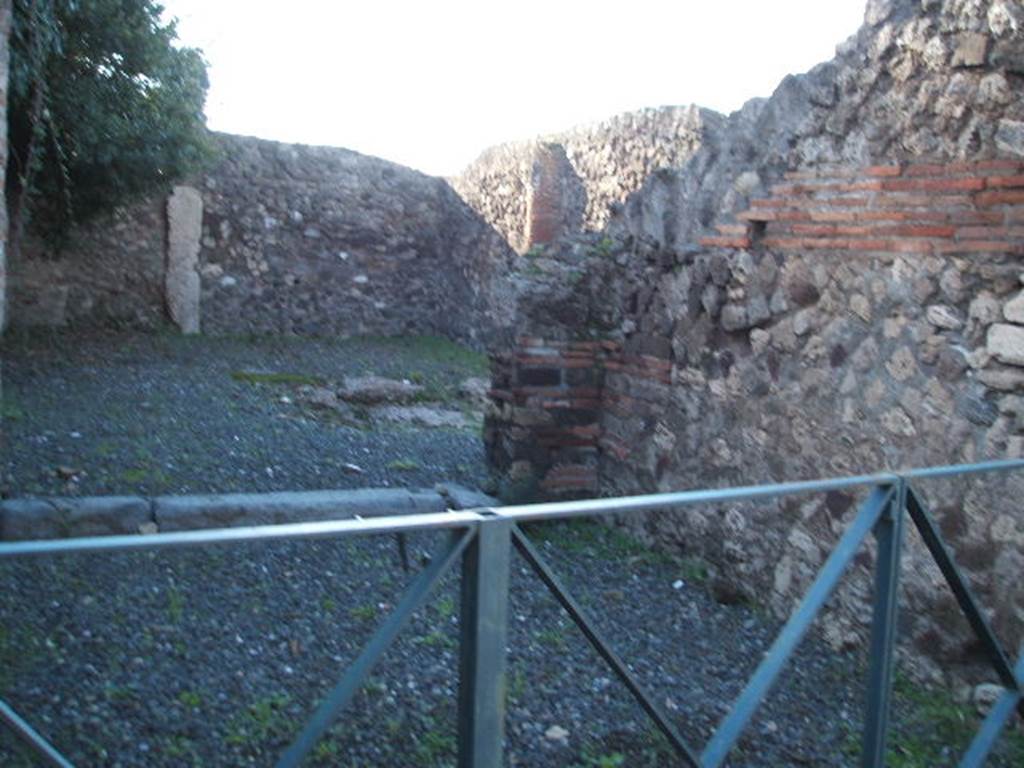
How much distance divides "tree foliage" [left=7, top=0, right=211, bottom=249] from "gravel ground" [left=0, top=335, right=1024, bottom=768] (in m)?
2.70

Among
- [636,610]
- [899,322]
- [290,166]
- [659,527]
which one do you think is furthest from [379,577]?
[290,166]

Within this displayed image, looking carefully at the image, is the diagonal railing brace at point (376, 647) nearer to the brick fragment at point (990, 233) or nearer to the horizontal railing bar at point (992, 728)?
the horizontal railing bar at point (992, 728)

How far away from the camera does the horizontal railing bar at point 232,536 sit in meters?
1.09

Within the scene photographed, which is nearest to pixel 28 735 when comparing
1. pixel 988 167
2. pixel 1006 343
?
pixel 1006 343

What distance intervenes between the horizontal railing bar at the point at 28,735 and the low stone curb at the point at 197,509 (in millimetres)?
3125

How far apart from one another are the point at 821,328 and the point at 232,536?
123 inches

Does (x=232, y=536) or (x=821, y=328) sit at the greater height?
(x=821, y=328)

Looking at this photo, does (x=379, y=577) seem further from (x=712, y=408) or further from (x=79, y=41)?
(x=79, y=41)

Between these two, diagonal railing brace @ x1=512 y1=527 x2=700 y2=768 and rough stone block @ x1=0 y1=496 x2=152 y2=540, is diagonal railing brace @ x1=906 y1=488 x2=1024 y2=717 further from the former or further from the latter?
rough stone block @ x1=0 y1=496 x2=152 y2=540

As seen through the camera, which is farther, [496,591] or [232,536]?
[496,591]

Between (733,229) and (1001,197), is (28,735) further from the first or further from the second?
(733,229)

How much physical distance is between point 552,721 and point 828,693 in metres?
1.05

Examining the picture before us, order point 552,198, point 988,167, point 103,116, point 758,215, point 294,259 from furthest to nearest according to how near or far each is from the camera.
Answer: point 294,259, point 552,198, point 103,116, point 758,215, point 988,167

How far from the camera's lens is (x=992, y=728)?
85.3 inches
